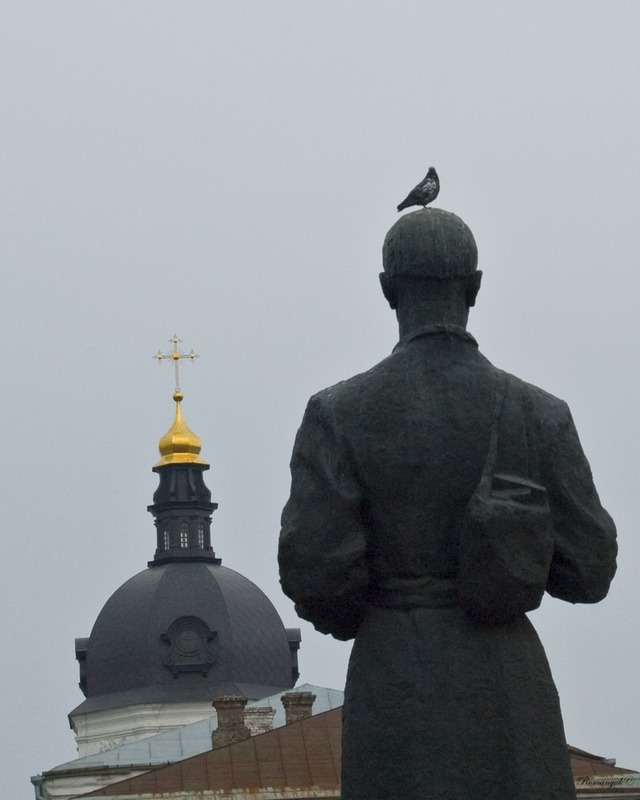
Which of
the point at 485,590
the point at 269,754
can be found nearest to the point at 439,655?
the point at 485,590

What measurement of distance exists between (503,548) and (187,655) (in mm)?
82914

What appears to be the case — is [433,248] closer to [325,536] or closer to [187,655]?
[325,536]

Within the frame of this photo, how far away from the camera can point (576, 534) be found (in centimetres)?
849

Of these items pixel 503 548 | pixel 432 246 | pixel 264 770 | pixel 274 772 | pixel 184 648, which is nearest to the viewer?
pixel 503 548

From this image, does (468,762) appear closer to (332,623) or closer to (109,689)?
(332,623)

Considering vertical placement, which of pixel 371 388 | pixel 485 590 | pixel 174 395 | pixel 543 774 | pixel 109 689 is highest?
pixel 174 395

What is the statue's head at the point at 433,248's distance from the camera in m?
8.61

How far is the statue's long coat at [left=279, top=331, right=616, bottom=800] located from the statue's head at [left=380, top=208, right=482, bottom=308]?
0.19 metres

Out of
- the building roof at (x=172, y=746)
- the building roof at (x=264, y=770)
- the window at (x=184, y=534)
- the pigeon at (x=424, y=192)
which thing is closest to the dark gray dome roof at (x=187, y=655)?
the window at (x=184, y=534)

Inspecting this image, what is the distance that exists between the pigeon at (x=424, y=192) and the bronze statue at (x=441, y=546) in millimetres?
63

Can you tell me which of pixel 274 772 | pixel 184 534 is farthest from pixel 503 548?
pixel 184 534

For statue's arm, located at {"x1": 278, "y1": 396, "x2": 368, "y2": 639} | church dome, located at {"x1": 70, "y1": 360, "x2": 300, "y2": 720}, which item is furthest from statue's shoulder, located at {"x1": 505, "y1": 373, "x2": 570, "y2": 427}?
church dome, located at {"x1": 70, "y1": 360, "x2": 300, "y2": 720}

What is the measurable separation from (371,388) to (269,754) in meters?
44.1

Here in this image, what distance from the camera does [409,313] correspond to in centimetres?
870
